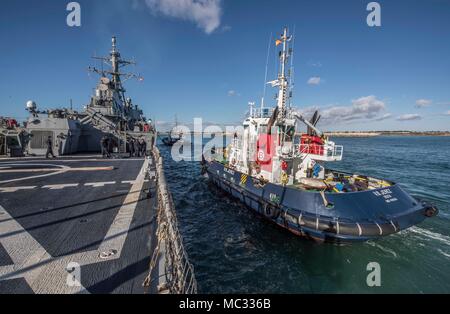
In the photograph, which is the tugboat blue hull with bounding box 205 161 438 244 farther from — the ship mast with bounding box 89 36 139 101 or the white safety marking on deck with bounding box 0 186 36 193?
the ship mast with bounding box 89 36 139 101

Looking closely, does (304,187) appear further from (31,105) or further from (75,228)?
(31,105)

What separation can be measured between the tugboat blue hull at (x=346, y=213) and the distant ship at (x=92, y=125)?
60.1ft

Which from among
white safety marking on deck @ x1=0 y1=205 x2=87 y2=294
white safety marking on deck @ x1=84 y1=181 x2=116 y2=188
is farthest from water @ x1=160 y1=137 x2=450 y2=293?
white safety marking on deck @ x1=0 y1=205 x2=87 y2=294

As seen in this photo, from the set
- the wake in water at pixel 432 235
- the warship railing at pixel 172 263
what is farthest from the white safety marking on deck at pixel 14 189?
the wake in water at pixel 432 235

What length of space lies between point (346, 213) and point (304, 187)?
10.5 ft

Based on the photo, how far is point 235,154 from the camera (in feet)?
62.0

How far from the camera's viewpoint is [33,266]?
13.8 ft

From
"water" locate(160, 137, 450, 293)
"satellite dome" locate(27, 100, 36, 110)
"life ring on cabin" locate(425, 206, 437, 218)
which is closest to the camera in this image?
"water" locate(160, 137, 450, 293)

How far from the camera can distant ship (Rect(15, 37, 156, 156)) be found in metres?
19.2

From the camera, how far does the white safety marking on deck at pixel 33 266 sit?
3.68m

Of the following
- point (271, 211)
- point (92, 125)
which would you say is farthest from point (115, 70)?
point (271, 211)

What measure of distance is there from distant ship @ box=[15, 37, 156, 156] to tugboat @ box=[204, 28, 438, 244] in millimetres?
13618
